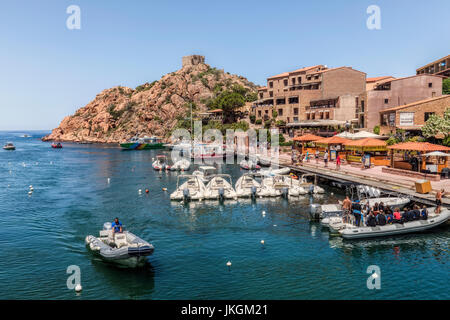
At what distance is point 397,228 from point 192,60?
164 meters

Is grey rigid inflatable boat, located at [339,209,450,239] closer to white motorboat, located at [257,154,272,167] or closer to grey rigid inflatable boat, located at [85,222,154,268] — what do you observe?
grey rigid inflatable boat, located at [85,222,154,268]

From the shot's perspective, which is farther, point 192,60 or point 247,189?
point 192,60

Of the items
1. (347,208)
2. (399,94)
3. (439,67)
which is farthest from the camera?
(439,67)

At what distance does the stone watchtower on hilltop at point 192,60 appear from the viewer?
17750cm

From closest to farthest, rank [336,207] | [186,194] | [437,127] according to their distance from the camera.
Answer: [336,207]
[186,194]
[437,127]

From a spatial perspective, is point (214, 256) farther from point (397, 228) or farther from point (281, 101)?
point (281, 101)

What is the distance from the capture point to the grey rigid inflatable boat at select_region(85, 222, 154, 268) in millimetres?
19422

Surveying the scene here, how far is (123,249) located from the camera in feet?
64.4

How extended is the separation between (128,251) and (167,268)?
2416 mm

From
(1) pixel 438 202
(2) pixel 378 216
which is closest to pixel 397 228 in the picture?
(2) pixel 378 216
